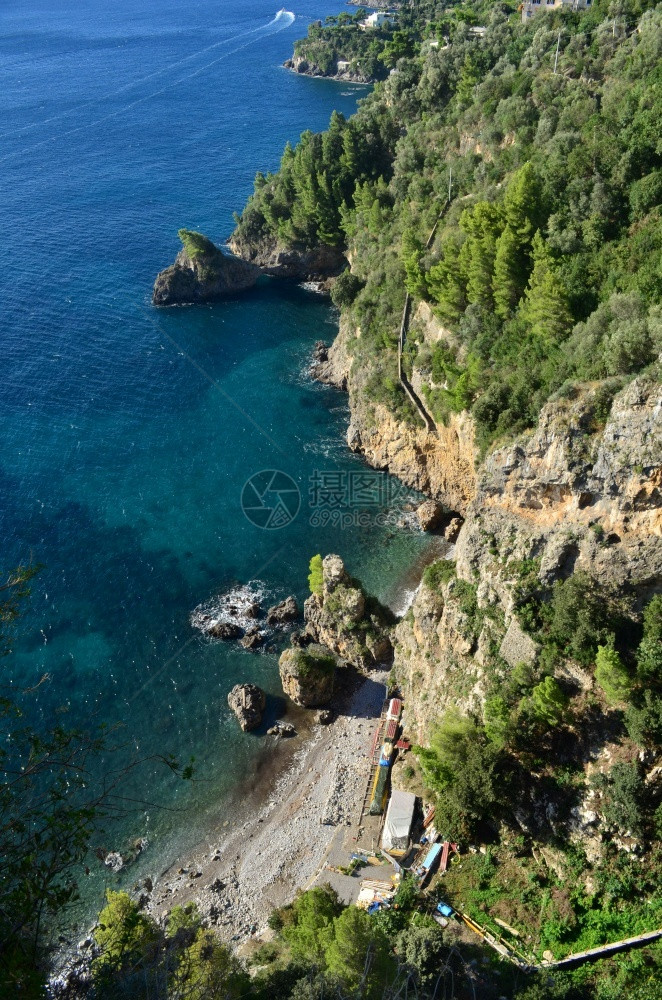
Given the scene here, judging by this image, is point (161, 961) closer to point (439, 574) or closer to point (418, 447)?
point (439, 574)

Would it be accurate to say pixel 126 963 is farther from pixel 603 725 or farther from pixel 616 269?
pixel 616 269

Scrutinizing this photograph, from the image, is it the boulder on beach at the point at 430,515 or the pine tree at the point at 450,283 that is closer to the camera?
the pine tree at the point at 450,283

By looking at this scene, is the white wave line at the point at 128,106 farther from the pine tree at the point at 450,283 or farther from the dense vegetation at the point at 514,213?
the pine tree at the point at 450,283

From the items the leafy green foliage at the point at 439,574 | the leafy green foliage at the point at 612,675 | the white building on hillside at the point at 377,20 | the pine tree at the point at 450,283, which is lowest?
the leafy green foliage at the point at 439,574

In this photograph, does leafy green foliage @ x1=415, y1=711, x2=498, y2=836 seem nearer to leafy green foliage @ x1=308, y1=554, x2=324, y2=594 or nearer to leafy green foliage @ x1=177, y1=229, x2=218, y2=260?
leafy green foliage @ x1=308, y1=554, x2=324, y2=594

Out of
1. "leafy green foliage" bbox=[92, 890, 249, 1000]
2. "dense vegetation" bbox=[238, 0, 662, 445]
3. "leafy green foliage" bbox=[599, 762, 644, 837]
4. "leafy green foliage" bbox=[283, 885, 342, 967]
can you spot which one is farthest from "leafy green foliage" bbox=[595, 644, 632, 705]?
"leafy green foliage" bbox=[92, 890, 249, 1000]

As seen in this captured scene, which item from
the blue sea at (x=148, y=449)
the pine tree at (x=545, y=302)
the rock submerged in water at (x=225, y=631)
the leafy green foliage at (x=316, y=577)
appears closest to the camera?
the pine tree at (x=545, y=302)

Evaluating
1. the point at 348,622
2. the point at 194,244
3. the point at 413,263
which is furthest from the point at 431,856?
the point at 194,244

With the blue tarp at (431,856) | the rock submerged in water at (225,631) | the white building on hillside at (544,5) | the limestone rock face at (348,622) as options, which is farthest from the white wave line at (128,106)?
the blue tarp at (431,856)
